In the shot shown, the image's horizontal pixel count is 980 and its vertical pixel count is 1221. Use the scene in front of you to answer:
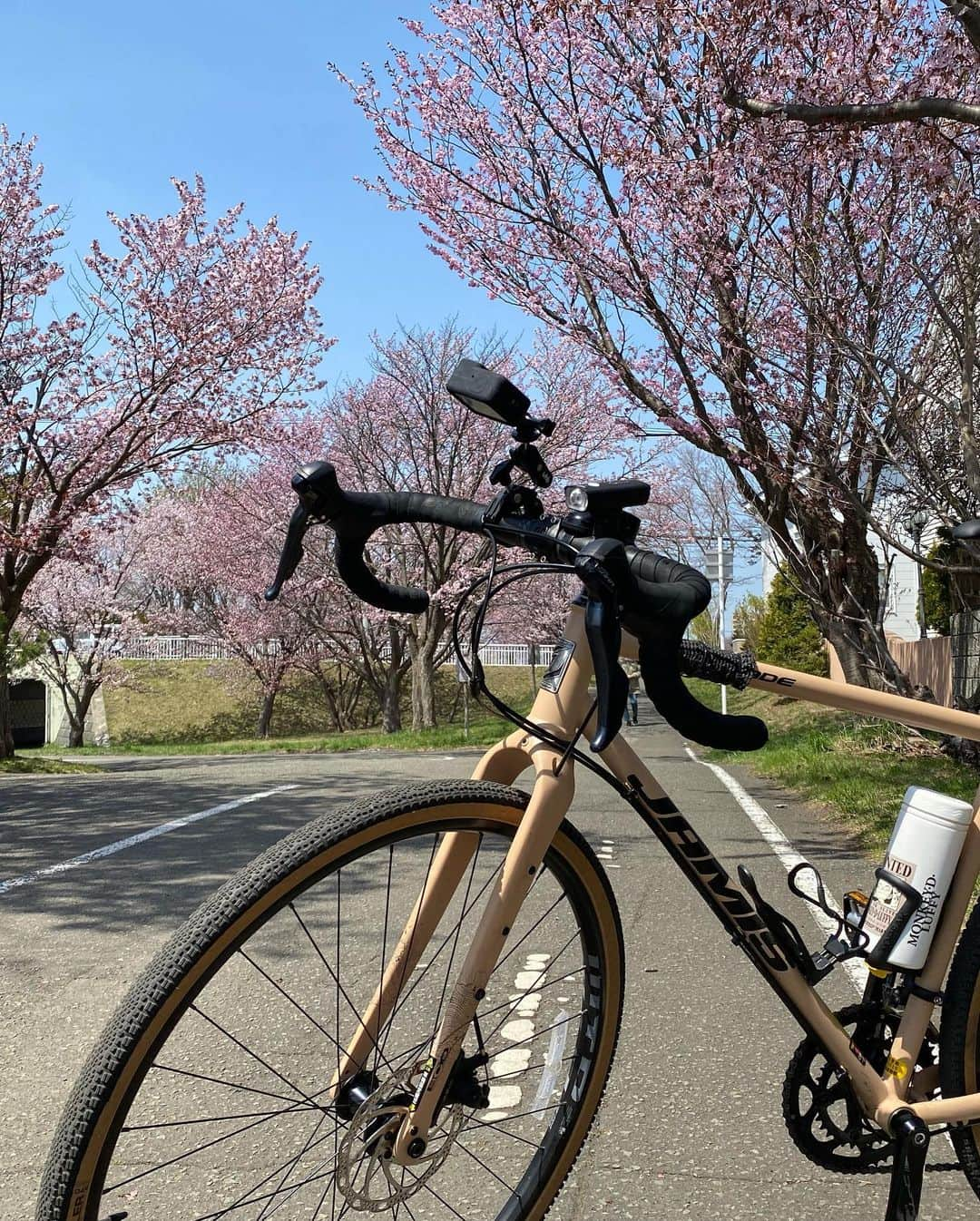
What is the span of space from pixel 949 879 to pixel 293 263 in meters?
18.2

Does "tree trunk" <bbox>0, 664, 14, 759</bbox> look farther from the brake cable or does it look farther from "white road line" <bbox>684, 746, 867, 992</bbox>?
the brake cable

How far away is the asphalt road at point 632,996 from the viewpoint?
242 centimetres

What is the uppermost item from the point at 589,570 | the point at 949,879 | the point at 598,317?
the point at 598,317

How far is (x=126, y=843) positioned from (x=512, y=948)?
5558mm

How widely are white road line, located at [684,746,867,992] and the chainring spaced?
137mm

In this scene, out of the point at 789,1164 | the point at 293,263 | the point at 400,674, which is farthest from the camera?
the point at 400,674

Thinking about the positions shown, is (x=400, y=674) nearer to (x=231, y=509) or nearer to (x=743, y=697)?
(x=231, y=509)

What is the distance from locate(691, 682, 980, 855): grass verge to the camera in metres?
7.41

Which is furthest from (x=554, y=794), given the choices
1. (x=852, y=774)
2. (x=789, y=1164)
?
(x=852, y=774)

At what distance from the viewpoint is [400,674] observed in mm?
31875

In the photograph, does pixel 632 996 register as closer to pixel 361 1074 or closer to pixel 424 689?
pixel 361 1074

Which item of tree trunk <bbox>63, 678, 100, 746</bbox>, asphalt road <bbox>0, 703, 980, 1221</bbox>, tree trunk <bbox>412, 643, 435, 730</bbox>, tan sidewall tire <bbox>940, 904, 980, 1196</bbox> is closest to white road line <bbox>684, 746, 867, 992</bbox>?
asphalt road <bbox>0, 703, 980, 1221</bbox>

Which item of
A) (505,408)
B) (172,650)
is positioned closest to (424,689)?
(505,408)

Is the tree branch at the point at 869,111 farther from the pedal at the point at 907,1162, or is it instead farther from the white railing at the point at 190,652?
the white railing at the point at 190,652
